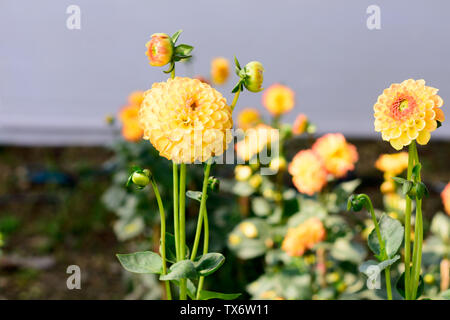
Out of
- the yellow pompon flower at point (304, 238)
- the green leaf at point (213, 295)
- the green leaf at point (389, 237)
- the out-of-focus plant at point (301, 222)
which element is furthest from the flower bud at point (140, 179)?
the yellow pompon flower at point (304, 238)

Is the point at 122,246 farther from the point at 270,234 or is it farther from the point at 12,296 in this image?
the point at 270,234

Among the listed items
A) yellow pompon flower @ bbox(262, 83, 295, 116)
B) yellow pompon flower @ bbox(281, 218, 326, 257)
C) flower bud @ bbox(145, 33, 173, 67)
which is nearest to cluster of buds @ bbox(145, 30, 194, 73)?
flower bud @ bbox(145, 33, 173, 67)

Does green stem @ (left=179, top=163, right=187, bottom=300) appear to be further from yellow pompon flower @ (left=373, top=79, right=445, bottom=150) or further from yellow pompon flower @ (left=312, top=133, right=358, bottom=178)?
yellow pompon flower @ (left=312, top=133, right=358, bottom=178)

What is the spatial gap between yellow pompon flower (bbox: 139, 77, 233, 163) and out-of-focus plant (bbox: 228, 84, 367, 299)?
0.38m

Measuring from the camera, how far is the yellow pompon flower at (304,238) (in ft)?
2.88

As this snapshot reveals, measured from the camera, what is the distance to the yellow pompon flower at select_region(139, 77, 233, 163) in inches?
16.7

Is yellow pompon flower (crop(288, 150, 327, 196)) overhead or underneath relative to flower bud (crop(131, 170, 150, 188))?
underneath

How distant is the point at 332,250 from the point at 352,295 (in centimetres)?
22

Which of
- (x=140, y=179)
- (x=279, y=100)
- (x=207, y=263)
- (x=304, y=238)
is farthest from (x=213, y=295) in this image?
(x=279, y=100)

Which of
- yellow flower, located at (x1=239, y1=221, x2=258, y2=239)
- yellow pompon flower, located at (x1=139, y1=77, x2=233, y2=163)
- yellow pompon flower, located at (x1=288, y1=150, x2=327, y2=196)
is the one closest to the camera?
yellow pompon flower, located at (x1=139, y1=77, x2=233, y2=163)

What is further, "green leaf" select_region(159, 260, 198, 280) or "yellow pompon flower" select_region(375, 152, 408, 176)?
"yellow pompon flower" select_region(375, 152, 408, 176)

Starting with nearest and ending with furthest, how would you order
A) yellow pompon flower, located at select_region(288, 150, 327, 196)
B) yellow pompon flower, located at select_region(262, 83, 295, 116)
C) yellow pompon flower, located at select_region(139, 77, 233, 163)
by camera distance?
yellow pompon flower, located at select_region(139, 77, 233, 163) → yellow pompon flower, located at select_region(288, 150, 327, 196) → yellow pompon flower, located at select_region(262, 83, 295, 116)

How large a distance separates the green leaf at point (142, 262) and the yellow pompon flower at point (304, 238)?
434mm

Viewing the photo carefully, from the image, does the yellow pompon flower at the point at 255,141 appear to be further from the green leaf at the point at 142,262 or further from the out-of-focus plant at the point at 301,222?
the green leaf at the point at 142,262
